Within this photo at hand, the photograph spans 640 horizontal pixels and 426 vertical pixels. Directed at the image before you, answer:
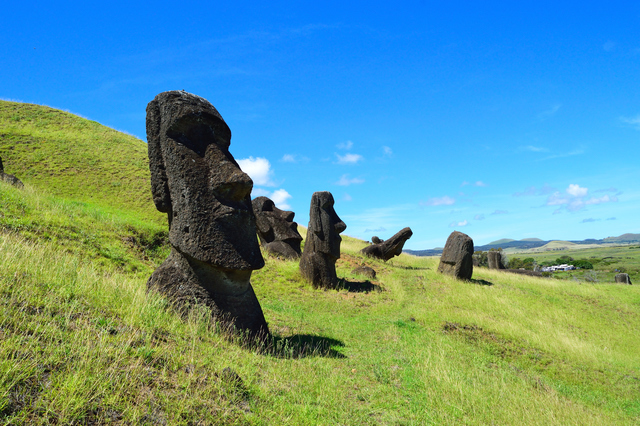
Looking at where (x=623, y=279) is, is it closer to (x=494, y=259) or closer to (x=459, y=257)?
(x=494, y=259)

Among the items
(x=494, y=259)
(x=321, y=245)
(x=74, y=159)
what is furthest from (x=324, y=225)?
(x=74, y=159)

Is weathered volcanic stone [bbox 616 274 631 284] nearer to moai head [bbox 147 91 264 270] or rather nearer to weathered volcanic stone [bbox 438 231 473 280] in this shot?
weathered volcanic stone [bbox 438 231 473 280]

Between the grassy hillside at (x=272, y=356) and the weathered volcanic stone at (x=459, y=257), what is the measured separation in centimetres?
490

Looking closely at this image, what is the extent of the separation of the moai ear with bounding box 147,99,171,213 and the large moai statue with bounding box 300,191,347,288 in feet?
25.4

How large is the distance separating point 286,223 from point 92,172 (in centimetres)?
1510

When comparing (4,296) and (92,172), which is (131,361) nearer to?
(4,296)

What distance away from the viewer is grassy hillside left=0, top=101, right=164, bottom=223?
22594mm

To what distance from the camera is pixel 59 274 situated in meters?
5.55

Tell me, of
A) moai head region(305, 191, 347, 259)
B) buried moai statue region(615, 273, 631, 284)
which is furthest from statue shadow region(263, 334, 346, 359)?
buried moai statue region(615, 273, 631, 284)

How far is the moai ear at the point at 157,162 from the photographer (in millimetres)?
6852

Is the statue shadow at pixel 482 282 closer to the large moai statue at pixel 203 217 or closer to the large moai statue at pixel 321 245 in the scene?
the large moai statue at pixel 321 245

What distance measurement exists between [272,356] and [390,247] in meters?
17.9

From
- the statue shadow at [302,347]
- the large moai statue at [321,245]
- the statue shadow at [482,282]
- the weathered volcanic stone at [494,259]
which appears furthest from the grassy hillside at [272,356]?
the weathered volcanic stone at [494,259]

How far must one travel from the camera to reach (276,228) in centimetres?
2006
